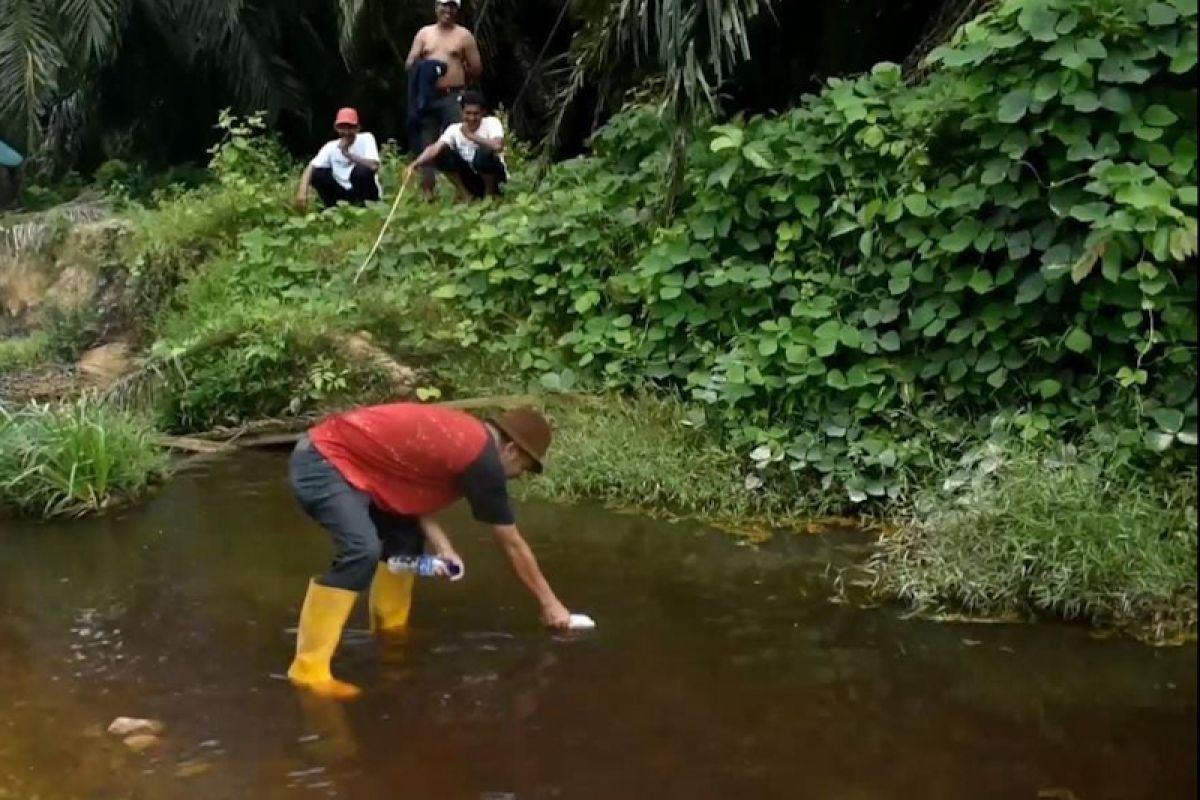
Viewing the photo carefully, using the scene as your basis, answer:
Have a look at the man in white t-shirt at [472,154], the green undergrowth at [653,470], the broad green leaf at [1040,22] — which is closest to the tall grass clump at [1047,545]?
the green undergrowth at [653,470]

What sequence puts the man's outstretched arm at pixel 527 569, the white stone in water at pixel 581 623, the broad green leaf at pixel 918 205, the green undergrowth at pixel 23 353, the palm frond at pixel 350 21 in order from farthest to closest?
the palm frond at pixel 350 21 → the green undergrowth at pixel 23 353 → the broad green leaf at pixel 918 205 → the white stone in water at pixel 581 623 → the man's outstretched arm at pixel 527 569

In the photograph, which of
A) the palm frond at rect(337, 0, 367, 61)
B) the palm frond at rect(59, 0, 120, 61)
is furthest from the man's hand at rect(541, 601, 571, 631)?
the palm frond at rect(59, 0, 120, 61)

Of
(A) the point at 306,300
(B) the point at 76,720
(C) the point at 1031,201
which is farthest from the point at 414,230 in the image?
(B) the point at 76,720

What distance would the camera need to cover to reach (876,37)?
971 cm

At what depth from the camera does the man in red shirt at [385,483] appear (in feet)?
16.2

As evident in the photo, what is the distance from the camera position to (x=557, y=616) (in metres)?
5.29

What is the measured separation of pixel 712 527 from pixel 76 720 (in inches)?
118

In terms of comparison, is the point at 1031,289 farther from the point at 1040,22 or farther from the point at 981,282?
the point at 1040,22

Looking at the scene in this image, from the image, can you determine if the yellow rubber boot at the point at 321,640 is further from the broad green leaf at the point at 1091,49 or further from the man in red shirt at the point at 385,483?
the broad green leaf at the point at 1091,49

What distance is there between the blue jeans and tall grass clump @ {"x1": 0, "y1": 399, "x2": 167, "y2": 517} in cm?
281

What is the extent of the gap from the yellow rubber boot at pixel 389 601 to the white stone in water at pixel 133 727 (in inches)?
40.3

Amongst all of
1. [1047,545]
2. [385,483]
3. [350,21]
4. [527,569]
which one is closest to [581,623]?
[527,569]

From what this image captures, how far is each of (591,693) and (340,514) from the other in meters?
1.05

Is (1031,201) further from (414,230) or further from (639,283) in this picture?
(414,230)
